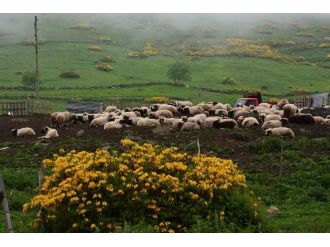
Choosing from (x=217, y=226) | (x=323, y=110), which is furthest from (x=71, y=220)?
(x=323, y=110)

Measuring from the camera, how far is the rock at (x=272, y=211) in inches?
535

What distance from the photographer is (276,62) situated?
80.9 m

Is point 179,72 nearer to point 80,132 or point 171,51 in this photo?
A: point 171,51

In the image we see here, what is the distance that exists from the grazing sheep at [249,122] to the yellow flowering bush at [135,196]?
15059mm

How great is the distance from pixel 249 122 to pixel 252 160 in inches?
285

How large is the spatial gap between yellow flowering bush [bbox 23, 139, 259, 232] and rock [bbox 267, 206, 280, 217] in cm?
219

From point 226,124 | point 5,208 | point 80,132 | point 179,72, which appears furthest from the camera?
point 179,72

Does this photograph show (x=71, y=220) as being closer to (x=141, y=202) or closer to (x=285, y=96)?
(x=141, y=202)

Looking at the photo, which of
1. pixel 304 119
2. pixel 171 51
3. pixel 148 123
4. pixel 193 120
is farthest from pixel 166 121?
pixel 171 51

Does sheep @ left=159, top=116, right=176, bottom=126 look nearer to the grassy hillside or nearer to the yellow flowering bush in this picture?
the yellow flowering bush

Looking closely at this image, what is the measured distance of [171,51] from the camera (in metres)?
94.8

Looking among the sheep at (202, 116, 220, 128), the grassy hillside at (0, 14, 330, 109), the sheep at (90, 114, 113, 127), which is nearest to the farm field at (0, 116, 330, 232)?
the sheep at (90, 114, 113, 127)

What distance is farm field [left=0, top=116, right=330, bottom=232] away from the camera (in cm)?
1344

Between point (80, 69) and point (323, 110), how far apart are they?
4593cm
